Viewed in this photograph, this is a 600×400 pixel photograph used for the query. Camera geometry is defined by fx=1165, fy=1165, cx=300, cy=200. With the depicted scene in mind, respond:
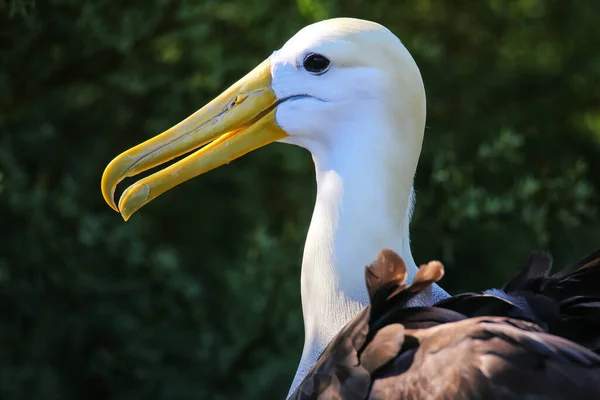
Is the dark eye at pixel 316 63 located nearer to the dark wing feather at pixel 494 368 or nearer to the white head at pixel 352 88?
the white head at pixel 352 88

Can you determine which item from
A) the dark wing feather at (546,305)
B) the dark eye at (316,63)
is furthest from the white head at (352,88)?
the dark wing feather at (546,305)

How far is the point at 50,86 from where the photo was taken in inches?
236

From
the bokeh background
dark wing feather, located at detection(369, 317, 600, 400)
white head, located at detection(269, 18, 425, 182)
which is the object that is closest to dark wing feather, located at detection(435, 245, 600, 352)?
dark wing feather, located at detection(369, 317, 600, 400)

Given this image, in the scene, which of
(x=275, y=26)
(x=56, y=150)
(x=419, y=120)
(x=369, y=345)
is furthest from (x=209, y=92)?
(x=369, y=345)

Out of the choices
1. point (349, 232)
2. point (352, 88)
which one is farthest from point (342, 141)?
point (349, 232)

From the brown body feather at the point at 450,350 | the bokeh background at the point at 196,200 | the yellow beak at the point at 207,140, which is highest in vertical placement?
the yellow beak at the point at 207,140

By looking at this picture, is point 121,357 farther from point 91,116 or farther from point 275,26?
point 275,26

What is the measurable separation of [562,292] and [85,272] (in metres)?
3.06

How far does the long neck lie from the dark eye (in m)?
0.22

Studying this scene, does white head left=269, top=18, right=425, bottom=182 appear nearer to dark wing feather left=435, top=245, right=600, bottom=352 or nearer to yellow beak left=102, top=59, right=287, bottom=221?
yellow beak left=102, top=59, right=287, bottom=221

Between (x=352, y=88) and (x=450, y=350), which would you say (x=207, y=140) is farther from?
(x=450, y=350)

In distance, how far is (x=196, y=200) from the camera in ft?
20.7

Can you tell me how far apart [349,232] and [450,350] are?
23.7 inches

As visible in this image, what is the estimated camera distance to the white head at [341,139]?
3221 mm
